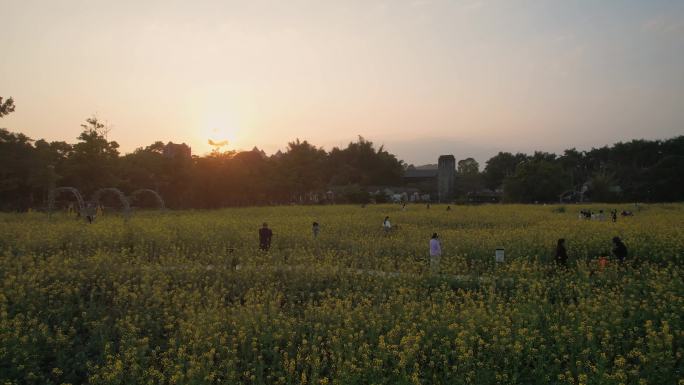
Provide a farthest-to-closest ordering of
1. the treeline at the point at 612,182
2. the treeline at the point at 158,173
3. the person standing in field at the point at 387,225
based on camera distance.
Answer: the treeline at the point at 612,182, the treeline at the point at 158,173, the person standing in field at the point at 387,225

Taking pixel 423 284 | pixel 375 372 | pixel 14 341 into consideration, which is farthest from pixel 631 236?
pixel 14 341

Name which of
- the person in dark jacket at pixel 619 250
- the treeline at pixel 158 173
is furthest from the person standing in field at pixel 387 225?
the treeline at pixel 158 173

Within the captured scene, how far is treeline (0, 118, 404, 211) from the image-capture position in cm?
3068

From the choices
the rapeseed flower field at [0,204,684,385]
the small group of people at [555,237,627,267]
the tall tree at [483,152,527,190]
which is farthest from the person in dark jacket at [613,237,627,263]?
the tall tree at [483,152,527,190]

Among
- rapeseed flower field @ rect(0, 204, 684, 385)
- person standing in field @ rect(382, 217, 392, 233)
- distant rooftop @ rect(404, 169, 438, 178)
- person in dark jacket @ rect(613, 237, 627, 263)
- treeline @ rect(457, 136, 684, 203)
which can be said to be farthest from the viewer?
distant rooftop @ rect(404, 169, 438, 178)

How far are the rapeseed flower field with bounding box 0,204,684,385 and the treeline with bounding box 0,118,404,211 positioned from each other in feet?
61.2

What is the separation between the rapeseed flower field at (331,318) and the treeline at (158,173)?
61.2 ft

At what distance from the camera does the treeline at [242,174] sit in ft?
115

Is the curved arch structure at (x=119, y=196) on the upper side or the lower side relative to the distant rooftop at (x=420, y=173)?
lower

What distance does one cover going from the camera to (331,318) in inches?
333

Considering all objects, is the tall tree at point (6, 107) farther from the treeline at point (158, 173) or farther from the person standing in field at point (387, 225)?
the person standing in field at point (387, 225)

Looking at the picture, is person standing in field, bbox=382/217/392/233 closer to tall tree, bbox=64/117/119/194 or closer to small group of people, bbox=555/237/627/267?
small group of people, bbox=555/237/627/267

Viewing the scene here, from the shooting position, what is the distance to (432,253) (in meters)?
13.3

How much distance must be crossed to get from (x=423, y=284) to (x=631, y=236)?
9.33 metres
